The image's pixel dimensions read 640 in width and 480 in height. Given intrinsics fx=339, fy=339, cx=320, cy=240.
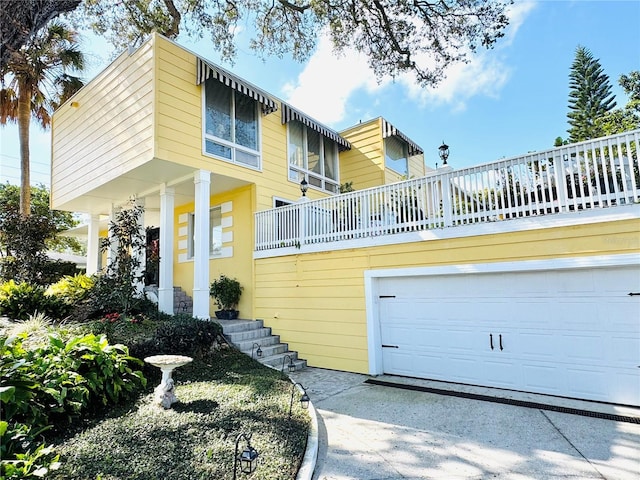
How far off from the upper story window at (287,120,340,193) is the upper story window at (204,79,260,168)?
1411 mm

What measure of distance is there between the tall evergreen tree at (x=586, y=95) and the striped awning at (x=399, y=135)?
10.8 metres

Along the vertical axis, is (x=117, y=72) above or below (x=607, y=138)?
above

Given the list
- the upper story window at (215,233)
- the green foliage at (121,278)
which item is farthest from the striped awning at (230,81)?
the green foliage at (121,278)

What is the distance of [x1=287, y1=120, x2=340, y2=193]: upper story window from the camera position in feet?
34.1

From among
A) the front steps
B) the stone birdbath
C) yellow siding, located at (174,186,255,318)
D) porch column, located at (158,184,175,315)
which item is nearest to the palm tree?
porch column, located at (158,184,175,315)

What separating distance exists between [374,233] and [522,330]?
2.97m

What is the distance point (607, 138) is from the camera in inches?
184

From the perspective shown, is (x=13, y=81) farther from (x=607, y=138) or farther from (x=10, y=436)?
(x=607, y=138)

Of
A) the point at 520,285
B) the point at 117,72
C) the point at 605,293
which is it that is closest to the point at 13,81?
the point at 117,72

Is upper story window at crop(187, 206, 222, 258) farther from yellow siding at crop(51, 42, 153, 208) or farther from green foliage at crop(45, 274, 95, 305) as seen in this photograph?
green foliage at crop(45, 274, 95, 305)

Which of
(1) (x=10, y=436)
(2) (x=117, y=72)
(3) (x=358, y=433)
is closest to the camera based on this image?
(1) (x=10, y=436)

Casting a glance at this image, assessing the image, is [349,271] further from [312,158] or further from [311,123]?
[311,123]

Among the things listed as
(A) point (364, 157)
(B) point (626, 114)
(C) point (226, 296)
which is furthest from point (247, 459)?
(B) point (626, 114)

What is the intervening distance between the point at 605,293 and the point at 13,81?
17687 mm
